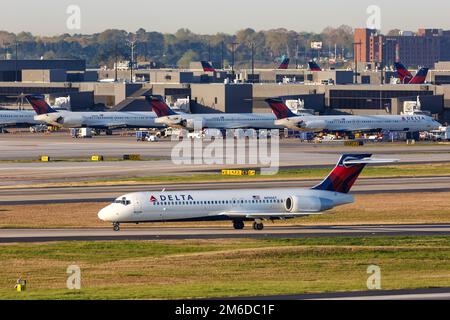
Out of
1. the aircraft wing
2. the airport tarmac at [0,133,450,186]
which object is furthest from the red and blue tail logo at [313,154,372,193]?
the airport tarmac at [0,133,450,186]

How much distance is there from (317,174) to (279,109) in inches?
2669

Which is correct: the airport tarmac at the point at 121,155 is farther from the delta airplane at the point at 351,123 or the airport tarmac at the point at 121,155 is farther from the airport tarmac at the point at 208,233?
the airport tarmac at the point at 208,233

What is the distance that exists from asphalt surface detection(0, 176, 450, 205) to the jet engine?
25.5 m

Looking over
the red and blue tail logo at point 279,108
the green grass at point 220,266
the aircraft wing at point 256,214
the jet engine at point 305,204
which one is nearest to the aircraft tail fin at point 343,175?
the jet engine at point 305,204

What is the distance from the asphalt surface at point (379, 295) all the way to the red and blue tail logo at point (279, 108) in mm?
141672

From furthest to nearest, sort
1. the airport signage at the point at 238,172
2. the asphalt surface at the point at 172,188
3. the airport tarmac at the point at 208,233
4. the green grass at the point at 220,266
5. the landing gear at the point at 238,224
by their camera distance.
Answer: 1. the airport signage at the point at 238,172
2. the asphalt surface at the point at 172,188
3. the landing gear at the point at 238,224
4. the airport tarmac at the point at 208,233
5. the green grass at the point at 220,266

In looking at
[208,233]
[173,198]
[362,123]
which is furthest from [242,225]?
[362,123]

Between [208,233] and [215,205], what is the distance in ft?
6.79

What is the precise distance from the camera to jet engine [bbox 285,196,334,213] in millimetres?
80500

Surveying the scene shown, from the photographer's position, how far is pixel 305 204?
80.7m

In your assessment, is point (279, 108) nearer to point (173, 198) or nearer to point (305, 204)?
point (305, 204)

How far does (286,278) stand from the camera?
2301 inches

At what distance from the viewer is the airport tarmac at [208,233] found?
76250mm

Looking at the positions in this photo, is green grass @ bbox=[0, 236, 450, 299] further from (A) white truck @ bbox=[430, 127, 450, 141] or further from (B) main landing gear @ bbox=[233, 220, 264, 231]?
(A) white truck @ bbox=[430, 127, 450, 141]
